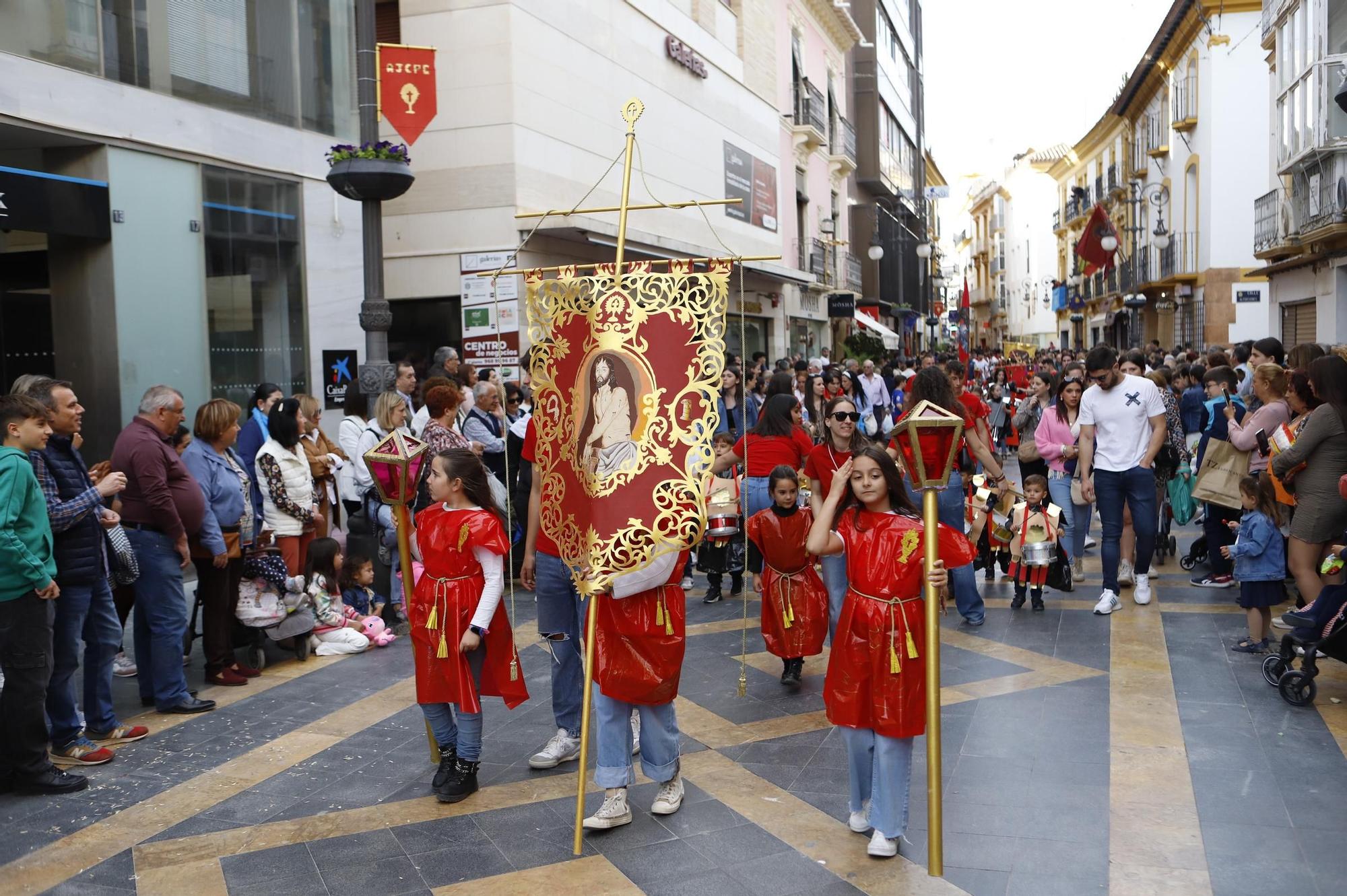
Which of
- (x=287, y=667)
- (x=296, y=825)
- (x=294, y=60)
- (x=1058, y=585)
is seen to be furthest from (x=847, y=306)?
(x=296, y=825)

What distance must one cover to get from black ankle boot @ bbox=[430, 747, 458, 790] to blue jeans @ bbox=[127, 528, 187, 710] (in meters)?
2.15

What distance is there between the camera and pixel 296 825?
4844 millimetres

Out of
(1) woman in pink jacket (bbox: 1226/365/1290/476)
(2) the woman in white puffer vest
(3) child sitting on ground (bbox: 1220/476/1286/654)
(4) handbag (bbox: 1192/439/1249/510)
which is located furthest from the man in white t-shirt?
(2) the woman in white puffer vest

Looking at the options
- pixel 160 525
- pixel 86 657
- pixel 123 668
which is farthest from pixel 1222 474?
pixel 123 668

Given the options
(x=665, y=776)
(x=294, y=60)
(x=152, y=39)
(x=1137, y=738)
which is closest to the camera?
(x=665, y=776)

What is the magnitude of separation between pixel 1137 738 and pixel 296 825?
391 centimetres

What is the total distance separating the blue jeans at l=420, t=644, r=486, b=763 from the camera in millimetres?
5023

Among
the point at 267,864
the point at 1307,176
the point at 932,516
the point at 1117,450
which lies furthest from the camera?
the point at 1307,176

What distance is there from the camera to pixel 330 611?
7809mm

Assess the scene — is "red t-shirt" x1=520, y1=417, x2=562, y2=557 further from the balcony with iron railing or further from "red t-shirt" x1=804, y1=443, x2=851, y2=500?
the balcony with iron railing

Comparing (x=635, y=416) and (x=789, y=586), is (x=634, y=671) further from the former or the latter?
(x=789, y=586)

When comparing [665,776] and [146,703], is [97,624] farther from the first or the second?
[665,776]

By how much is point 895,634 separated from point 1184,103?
35.2m

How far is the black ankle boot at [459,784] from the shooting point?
16.5ft
